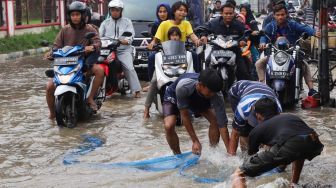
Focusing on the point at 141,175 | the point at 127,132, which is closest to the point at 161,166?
the point at 141,175

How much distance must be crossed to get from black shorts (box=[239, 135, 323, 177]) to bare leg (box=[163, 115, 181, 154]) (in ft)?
5.51

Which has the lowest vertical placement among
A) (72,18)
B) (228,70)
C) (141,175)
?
(141,175)

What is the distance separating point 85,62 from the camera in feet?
26.7

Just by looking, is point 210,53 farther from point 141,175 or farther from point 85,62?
point 141,175

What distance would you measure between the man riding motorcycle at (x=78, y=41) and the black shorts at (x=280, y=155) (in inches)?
163

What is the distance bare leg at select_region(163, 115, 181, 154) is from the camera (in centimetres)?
605

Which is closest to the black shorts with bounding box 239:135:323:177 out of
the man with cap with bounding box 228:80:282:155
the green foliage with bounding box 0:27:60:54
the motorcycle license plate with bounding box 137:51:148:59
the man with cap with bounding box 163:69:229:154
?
the man with cap with bounding box 228:80:282:155

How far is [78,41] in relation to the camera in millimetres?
8297

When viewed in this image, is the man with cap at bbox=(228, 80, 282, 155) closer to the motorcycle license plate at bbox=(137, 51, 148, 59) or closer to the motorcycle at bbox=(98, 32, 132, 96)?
the motorcycle at bbox=(98, 32, 132, 96)

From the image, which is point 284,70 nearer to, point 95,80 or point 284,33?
point 284,33

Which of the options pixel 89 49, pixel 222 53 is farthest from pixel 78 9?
pixel 222 53

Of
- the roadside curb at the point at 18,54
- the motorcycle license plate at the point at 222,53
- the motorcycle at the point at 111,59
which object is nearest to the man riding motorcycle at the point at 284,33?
the motorcycle license plate at the point at 222,53

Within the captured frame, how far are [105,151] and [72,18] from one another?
2.40 m

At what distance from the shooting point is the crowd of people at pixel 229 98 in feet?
14.6
